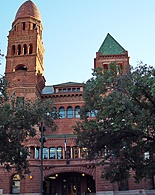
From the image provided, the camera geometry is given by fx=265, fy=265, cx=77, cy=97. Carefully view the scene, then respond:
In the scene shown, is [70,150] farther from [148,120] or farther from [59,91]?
[148,120]

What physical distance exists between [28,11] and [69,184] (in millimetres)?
29026

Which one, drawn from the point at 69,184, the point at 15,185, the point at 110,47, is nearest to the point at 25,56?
the point at 110,47

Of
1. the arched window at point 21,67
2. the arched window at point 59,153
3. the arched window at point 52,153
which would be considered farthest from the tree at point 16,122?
the arched window at point 21,67

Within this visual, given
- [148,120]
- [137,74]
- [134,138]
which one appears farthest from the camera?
[134,138]

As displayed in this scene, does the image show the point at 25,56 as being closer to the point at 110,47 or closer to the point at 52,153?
the point at 110,47

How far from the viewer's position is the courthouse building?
3222 centimetres

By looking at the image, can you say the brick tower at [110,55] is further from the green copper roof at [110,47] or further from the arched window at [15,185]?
the arched window at [15,185]

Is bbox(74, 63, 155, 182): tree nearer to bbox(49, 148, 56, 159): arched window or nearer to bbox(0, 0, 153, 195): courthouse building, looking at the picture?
bbox(0, 0, 153, 195): courthouse building

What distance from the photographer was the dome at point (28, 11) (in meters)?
44.6

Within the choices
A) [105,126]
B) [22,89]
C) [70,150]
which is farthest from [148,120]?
[22,89]

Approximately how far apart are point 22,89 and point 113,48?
1584cm

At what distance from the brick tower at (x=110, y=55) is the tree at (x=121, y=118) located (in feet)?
62.2

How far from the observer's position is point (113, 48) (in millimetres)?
41906

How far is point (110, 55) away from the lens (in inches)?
1577
